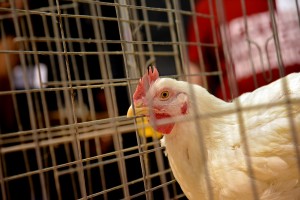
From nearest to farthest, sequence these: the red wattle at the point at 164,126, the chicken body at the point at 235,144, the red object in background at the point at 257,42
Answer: the chicken body at the point at 235,144 → the red wattle at the point at 164,126 → the red object in background at the point at 257,42

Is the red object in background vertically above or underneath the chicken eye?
above

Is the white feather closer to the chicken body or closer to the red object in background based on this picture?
the chicken body

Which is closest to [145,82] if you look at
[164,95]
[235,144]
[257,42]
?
[164,95]

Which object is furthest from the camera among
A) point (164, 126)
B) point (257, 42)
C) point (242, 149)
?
point (257, 42)

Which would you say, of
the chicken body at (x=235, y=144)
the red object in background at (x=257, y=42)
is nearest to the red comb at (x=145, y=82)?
the chicken body at (x=235, y=144)

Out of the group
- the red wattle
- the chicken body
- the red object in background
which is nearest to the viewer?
the chicken body

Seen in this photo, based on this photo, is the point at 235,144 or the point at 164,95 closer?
the point at 235,144

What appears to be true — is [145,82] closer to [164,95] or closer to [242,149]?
[164,95]

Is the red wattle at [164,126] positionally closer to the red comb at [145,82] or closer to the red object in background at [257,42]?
the red comb at [145,82]

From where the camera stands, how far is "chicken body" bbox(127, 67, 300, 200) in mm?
863

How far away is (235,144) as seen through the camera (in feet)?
3.07

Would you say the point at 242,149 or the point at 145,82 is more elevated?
the point at 145,82

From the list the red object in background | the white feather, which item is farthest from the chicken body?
the red object in background

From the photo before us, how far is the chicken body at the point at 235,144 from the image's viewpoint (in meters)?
0.86
